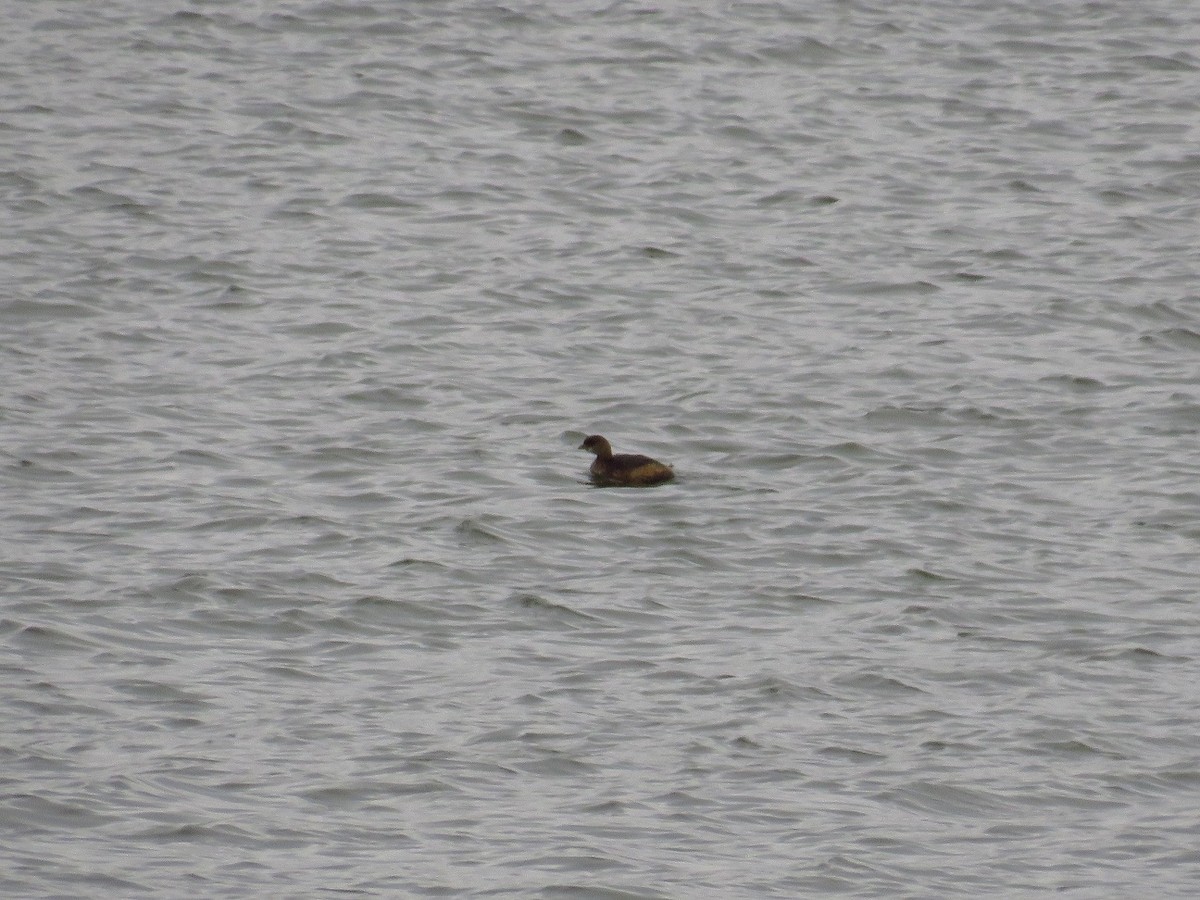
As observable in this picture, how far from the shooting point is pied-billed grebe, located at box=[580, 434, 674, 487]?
1307cm

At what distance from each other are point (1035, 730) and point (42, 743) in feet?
14.4

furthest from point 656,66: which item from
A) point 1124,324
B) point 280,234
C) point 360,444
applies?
point 360,444

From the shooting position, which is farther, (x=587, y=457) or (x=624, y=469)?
(x=587, y=457)

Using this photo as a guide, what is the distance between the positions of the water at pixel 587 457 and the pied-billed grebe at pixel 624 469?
5.8 inches

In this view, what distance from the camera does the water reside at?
900 cm

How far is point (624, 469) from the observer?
13.1m

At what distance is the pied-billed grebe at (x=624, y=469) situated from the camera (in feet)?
42.9

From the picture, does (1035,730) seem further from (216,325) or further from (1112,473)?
(216,325)

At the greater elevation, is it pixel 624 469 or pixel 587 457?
pixel 624 469

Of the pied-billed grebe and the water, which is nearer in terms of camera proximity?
the water

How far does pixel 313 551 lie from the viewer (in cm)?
1203

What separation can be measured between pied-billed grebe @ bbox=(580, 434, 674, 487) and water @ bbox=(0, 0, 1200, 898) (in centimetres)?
15

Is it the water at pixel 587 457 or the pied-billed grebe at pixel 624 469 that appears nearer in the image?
the water at pixel 587 457

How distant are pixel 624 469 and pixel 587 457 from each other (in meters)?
0.68
